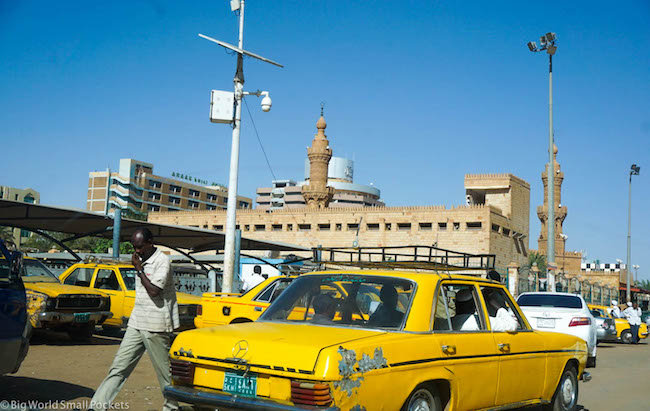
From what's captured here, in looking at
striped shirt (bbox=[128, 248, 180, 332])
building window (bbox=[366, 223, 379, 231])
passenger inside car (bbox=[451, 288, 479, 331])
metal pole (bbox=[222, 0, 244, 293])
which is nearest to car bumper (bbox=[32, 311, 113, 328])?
metal pole (bbox=[222, 0, 244, 293])

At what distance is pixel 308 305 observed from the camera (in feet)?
18.8

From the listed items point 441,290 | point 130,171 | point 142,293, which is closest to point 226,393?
point 142,293

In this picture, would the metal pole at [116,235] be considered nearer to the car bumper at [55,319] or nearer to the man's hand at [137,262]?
the car bumper at [55,319]

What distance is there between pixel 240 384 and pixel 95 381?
15.4 ft

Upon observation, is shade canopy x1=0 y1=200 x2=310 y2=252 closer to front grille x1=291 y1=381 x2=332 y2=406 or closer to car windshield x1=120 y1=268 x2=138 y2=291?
car windshield x1=120 y1=268 x2=138 y2=291

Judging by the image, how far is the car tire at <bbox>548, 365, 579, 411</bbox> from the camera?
23.1 ft

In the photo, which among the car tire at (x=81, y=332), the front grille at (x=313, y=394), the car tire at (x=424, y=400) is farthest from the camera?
the car tire at (x=81, y=332)

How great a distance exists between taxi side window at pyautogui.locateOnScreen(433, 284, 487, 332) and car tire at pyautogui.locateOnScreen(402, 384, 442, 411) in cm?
55

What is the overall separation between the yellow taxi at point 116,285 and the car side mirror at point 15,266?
693 centimetres

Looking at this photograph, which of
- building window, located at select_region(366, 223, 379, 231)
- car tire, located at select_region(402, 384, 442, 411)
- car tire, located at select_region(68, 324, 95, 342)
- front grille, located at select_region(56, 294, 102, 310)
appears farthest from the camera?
building window, located at select_region(366, 223, 379, 231)

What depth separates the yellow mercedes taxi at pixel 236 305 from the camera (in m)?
11.6

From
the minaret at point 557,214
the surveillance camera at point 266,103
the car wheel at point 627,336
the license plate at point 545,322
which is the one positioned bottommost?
the car wheel at point 627,336

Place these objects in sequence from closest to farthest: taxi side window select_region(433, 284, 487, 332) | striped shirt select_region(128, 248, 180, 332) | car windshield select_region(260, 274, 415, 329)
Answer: car windshield select_region(260, 274, 415, 329) → taxi side window select_region(433, 284, 487, 332) → striped shirt select_region(128, 248, 180, 332)

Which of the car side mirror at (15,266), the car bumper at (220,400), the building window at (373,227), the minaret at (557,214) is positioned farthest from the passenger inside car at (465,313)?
the minaret at (557,214)
